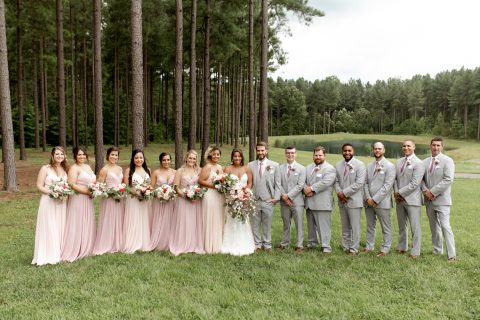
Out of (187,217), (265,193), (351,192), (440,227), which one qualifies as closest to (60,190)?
(187,217)

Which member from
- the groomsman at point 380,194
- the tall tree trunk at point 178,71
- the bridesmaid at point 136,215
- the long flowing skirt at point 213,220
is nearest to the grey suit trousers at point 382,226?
the groomsman at point 380,194

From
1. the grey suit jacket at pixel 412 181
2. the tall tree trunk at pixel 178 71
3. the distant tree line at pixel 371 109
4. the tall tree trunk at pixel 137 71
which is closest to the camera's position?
the grey suit jacket at pixel 412 181

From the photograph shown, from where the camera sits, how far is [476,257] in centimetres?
740

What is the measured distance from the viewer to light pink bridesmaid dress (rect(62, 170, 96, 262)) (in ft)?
23.8

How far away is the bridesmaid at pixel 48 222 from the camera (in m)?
6.95

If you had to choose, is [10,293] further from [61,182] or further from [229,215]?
[229,215]

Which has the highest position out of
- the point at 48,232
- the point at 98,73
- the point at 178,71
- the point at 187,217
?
the point at 98,73

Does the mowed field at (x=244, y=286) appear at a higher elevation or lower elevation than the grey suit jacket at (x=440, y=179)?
lower

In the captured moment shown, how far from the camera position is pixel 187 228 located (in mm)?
7770

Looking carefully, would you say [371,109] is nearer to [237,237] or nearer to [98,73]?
[98,73]

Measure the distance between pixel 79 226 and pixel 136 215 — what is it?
1.10 metres

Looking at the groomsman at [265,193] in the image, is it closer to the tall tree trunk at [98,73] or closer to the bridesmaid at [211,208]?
the bridesmaid at [211,208]

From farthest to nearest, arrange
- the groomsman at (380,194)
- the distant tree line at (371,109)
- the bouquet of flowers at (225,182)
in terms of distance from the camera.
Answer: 1. the distant tree line at (371,109)
2. the bouquet of flowers at (225,182)
3. the groomsman at (380,194)

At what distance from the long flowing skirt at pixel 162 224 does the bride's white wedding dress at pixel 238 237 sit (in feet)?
3.90
